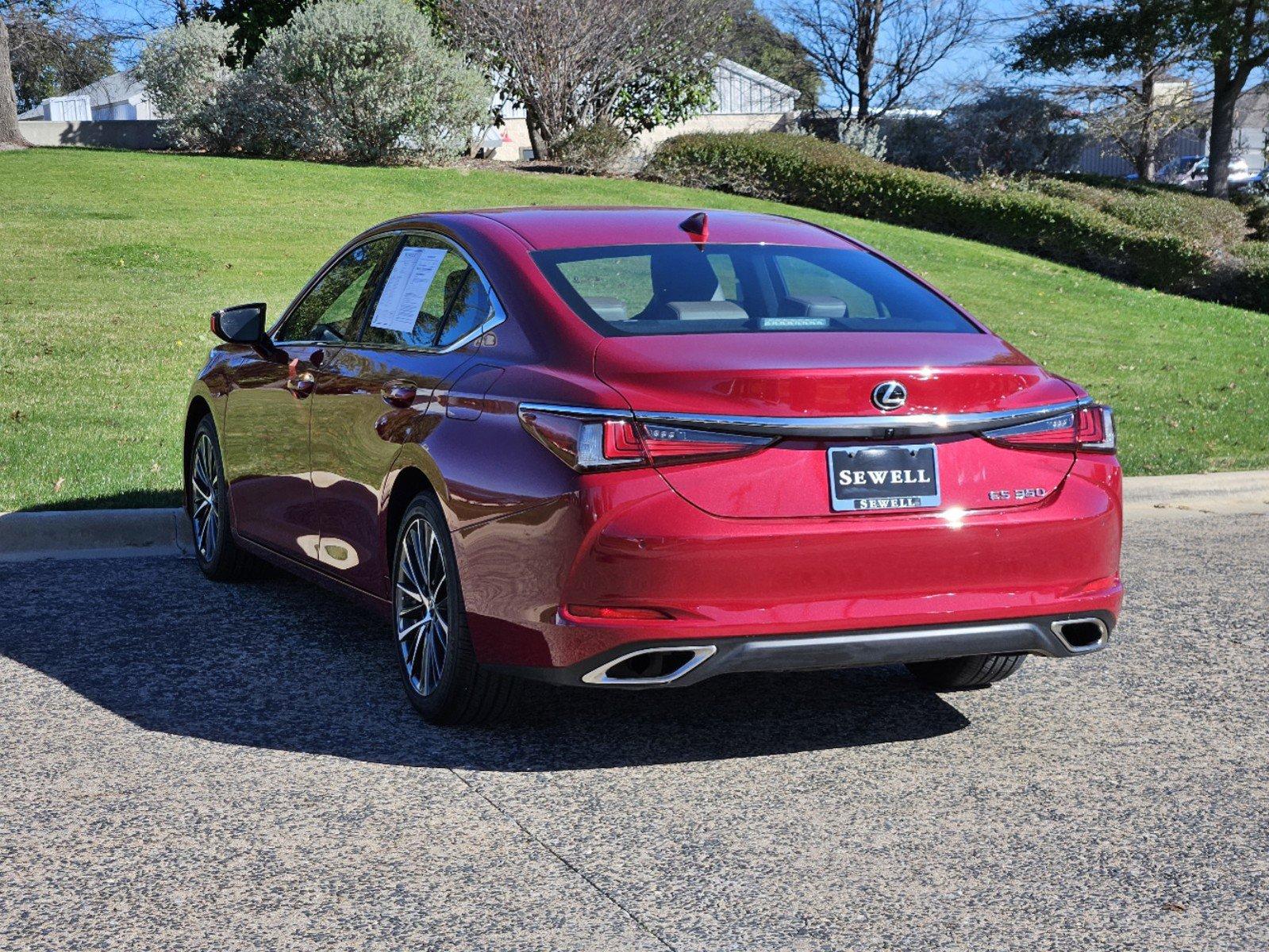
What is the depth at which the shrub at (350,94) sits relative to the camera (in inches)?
975

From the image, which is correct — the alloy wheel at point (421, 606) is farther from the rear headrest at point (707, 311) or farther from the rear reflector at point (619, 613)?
the rear headrest at point (707, 311)

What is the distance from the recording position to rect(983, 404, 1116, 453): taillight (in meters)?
4.54

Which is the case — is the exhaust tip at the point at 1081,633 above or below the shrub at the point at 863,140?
below

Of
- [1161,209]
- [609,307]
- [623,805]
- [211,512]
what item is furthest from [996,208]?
[623,805]

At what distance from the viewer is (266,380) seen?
258 inches

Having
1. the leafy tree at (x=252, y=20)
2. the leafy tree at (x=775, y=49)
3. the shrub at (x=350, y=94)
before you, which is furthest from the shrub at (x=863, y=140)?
the leafy tree at (x=252, y=20)

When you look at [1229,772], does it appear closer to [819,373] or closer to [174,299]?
[819,373]

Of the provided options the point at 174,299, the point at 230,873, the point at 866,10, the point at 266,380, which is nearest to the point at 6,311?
the point at 174,299

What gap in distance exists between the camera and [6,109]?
92.7ft

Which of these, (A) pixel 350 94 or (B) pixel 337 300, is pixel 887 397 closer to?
(B) pixel 337 300

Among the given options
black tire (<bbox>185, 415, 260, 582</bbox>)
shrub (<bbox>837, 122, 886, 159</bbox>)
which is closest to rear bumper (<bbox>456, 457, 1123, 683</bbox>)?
black tire (<bbox>185, 415, 260, 582</bbox>)

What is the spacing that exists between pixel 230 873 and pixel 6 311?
11.6 meters

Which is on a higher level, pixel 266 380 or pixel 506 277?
pixel 506 277

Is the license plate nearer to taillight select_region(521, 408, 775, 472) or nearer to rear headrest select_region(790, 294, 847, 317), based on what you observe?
taillight select_region(521, 408, 775, 472)
